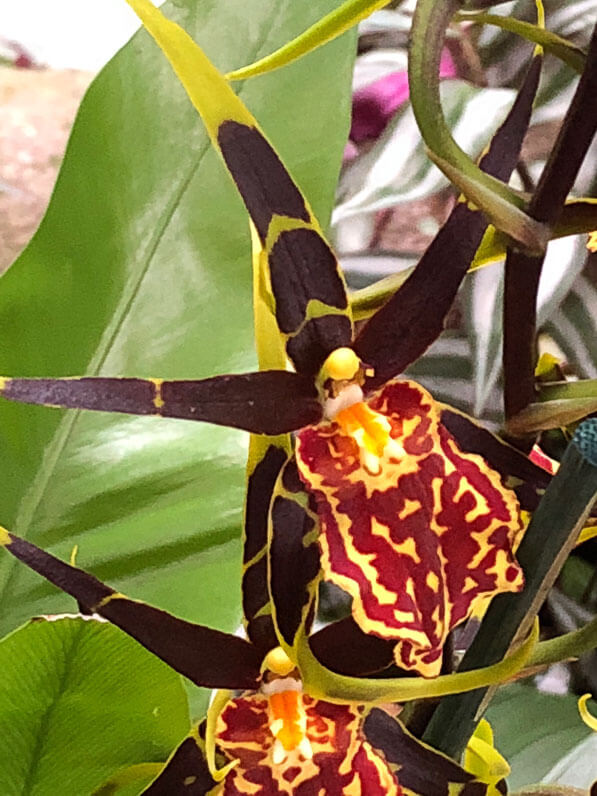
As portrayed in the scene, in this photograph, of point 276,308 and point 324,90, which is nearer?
point 276,308

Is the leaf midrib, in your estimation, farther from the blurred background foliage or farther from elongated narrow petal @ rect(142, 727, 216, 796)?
elongated narrow petal @ rect(142, 727, 216, 796)

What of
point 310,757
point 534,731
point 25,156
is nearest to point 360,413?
point 310,757

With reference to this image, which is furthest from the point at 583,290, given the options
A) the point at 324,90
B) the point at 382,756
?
the point at 382,756

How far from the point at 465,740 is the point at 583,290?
20.7 inches

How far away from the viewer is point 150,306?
0.38m

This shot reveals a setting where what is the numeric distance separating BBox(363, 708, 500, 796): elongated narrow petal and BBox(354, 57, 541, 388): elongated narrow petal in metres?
0.12

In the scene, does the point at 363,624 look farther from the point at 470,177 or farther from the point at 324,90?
the point at 324,90

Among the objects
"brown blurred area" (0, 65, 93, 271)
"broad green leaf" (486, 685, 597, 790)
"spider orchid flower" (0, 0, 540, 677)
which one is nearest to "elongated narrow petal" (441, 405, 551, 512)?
"spider orchid flower" (0, 0, 540, 677)

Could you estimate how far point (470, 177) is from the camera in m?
0.20

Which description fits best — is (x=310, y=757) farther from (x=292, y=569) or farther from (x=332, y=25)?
(x=332, y=25)

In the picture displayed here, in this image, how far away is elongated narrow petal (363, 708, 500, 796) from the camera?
Result: 11.1 inches

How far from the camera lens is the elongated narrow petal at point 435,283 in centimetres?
22

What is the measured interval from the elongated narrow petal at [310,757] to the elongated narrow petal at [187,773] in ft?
0.04

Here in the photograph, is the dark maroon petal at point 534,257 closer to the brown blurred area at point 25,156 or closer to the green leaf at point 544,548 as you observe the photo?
the green leaf at point 544,548
